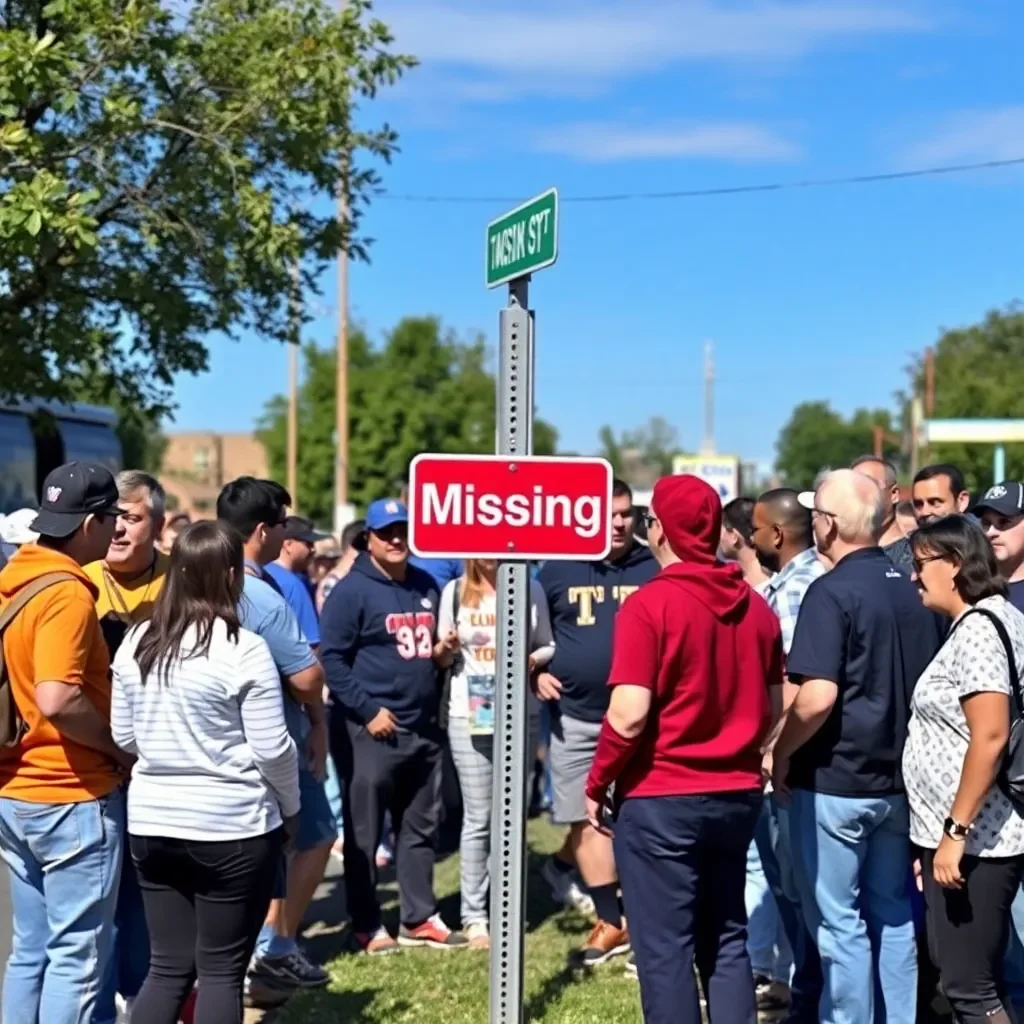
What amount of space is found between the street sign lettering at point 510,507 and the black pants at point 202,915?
111cm

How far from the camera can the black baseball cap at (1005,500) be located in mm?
5660

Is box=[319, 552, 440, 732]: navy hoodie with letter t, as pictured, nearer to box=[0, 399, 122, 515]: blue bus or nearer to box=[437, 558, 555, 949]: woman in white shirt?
box=[437, 558, 555, 949]: woman in white shirt

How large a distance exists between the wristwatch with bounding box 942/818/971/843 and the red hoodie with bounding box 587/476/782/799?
579 mm

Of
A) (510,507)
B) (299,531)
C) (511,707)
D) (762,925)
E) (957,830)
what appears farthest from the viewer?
(299,531)

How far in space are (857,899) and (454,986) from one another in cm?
197

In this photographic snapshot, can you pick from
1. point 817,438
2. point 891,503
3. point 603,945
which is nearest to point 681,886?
point 891,503

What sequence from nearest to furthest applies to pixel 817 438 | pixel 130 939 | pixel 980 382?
pixel 130 939
pixel 980 382
pixel 817 438

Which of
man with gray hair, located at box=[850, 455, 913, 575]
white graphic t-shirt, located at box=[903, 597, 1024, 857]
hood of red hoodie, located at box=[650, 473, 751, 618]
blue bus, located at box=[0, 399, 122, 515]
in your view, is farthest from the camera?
blue bus, located at box=[0, 399, 122, 515]

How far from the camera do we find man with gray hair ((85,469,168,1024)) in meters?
5.15

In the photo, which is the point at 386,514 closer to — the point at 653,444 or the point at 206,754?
the point at 206,754

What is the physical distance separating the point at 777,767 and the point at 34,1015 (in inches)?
99.5

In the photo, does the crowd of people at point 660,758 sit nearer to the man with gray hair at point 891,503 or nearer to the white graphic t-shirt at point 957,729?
the white graphic t-shirt at point 957,729

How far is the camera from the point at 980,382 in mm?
47625

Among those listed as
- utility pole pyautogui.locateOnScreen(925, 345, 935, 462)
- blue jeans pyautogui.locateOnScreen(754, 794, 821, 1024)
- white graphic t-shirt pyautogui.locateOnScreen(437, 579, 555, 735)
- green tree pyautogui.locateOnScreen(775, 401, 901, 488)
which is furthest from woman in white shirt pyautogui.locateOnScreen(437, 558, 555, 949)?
green tree pyautogui.locateOnScreen(775, 401, 901, 488)
